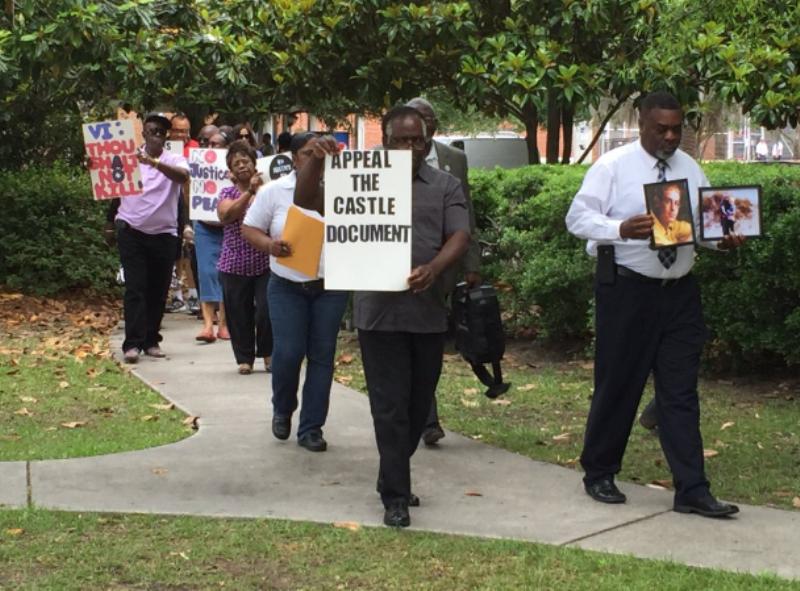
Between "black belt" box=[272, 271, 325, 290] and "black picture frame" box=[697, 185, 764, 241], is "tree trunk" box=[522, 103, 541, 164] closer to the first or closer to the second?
"black belt" box=[272, 271, 325, 290]

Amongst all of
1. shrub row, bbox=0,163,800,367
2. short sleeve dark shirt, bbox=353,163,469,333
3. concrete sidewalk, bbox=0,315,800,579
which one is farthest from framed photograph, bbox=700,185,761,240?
shrub row, bbox=0,163,800,367

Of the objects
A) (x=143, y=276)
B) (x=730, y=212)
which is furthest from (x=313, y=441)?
(x=143, y=276)

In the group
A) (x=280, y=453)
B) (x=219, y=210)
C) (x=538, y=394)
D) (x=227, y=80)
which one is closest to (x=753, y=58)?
(x=538, y=394)

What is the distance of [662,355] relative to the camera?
6512 mm

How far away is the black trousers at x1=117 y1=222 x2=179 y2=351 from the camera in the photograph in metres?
11.3

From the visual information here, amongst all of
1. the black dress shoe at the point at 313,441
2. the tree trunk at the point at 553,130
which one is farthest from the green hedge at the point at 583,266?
the tree trunk at the point at 553,130

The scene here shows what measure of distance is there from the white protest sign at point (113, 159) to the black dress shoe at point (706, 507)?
6279 mm

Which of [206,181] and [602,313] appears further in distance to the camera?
[206,181]

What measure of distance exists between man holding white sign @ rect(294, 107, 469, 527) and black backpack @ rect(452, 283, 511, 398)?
105cm

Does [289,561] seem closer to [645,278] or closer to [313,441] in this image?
[645,278]

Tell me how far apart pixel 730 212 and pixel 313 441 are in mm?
2793

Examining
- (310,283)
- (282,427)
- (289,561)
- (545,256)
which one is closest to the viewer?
(289,561)

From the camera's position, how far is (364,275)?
243 inches

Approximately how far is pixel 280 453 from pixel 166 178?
4.27 meters
